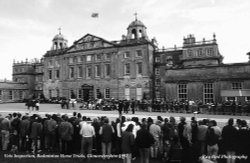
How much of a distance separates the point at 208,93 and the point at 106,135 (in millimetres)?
20886

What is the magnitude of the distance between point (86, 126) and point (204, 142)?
15.7ft

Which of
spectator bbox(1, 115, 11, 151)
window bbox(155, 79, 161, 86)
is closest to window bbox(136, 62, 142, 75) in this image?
window bbox(155, 79, 161, 86)

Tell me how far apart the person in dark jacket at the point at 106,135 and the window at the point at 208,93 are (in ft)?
67.1

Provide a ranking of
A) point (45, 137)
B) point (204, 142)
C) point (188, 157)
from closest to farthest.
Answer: point (188, 157) → point (204, 142) → point (45, 137)

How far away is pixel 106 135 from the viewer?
8.62m

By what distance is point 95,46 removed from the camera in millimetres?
39938

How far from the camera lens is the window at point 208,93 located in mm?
26109

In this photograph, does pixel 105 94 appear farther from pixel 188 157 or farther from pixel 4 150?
pixel 188 157

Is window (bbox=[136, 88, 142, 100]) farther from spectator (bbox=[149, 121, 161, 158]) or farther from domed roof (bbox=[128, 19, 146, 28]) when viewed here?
spectator (bbox=[149, 121, 161, 158])

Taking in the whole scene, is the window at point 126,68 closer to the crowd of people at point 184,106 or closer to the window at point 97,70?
the window at point 97,70

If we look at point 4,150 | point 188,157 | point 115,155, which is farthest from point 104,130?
point 4,150

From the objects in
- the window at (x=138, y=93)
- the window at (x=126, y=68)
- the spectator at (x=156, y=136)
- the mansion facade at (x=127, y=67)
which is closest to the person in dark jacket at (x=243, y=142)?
the spectator at (x=156, y=136)

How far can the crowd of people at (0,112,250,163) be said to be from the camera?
24.7 feet

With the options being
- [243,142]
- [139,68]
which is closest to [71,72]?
[139,68]
